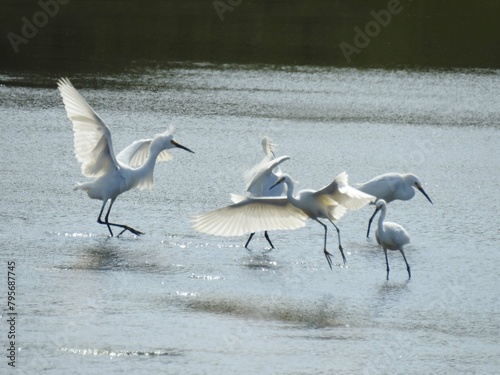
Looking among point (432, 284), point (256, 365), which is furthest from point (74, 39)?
point (256, 365)

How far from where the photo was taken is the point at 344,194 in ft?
28.5

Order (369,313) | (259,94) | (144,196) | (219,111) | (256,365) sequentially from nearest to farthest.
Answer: (256,365), (369,313), (144,196), (219,111), (259,94)

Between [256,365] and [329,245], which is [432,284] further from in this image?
[256,365]

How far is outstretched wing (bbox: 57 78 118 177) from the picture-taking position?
9.62 metres

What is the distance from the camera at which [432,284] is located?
818 cm

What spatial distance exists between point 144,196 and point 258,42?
11051 millimetres

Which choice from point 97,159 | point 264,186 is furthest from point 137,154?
point 264,186

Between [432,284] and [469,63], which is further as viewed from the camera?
[469,63]
